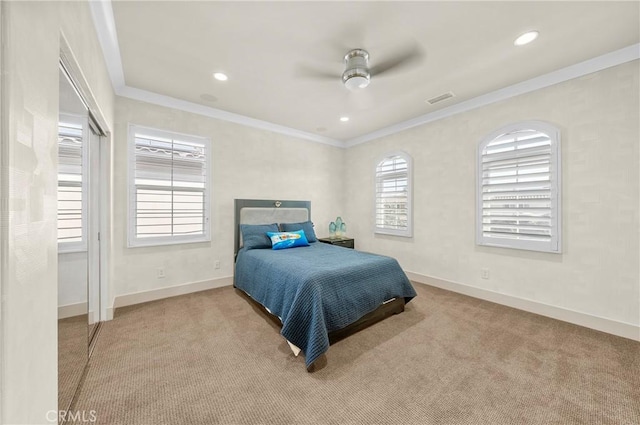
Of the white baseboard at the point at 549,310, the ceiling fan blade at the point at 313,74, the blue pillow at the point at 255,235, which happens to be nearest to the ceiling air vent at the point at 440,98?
the ceiling fan blade at the point at 313,74

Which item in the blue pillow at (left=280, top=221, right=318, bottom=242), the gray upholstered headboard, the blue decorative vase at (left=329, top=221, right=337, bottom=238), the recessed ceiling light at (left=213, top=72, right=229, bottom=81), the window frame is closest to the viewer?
the window frame

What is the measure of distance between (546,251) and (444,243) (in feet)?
3.76

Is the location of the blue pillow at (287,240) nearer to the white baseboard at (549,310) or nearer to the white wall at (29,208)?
the white baseboard at (549,310)

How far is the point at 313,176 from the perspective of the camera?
4879mm

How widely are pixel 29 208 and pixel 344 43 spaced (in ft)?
7.67

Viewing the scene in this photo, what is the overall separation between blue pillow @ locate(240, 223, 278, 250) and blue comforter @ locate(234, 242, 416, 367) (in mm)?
301

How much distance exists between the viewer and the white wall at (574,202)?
2.32 metres

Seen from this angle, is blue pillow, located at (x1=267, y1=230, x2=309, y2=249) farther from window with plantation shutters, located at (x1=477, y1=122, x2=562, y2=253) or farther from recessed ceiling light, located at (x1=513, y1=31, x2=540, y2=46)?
recessed ceiling light, located at (x1=513, y1=31, x2=540, y2=46)

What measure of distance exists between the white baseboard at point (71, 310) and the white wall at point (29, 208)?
1.17ft

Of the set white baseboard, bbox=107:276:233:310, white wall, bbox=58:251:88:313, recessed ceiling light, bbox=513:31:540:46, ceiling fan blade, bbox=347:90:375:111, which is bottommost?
white baseboard, bbox=107:276:233:310

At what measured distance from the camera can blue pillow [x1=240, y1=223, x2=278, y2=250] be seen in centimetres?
352

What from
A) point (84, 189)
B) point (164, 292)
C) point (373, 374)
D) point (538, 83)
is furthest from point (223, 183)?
point (538, 83)

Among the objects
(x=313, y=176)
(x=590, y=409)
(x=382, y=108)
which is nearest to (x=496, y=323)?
(x=590, y=409)

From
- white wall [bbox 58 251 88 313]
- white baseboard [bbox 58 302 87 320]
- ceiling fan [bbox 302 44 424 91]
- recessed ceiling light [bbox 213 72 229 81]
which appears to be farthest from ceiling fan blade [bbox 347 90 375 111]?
white baseboard [bbox 58 302 87 320]
